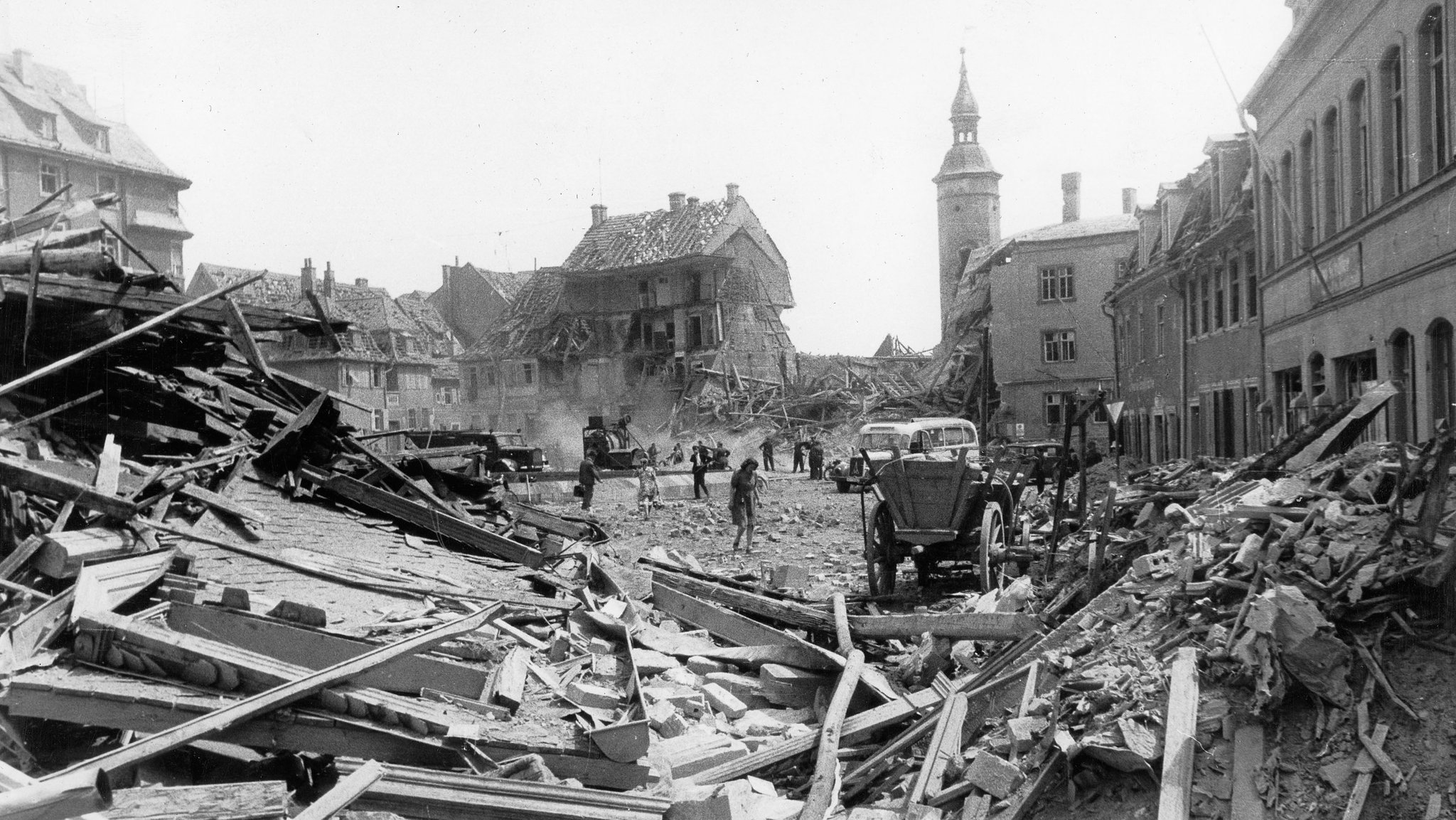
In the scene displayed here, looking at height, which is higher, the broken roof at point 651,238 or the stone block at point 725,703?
the broken roof at point 651,238

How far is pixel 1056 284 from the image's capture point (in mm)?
45125

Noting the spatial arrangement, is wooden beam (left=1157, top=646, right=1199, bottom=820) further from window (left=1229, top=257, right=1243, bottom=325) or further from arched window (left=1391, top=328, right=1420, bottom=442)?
window (left=1229, top=257, right=1243, bottom=325)

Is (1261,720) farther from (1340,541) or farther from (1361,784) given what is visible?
(1340,541)

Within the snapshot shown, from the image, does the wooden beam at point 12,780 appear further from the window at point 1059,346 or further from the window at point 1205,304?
the window at point 1059,346

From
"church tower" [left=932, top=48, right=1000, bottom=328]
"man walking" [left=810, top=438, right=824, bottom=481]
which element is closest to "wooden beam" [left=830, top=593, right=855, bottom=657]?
"man walking" [left=810, top=438, right=824, bottom=481]

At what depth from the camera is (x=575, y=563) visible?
12305 millimetres

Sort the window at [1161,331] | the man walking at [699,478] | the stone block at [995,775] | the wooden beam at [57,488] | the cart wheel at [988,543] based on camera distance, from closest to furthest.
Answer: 1. the stone block at [995,775]
2. the wooden beam at [57,488]
3. the cart wheel at [988,543]
4. the man walking at [699,478]
5. the window at [1161,331]

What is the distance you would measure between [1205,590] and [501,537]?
24.7 ft

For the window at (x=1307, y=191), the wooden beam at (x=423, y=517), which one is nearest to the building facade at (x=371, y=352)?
the wooden beam at (x=423, y=517)

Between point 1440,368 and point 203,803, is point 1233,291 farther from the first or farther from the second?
point 203,803

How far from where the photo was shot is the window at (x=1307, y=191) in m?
18.2

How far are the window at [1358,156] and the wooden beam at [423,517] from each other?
1267 centimetres

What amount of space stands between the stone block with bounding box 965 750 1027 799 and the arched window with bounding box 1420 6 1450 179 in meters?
10.3

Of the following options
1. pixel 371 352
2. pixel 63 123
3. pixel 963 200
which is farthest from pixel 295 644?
pixel 963 200
